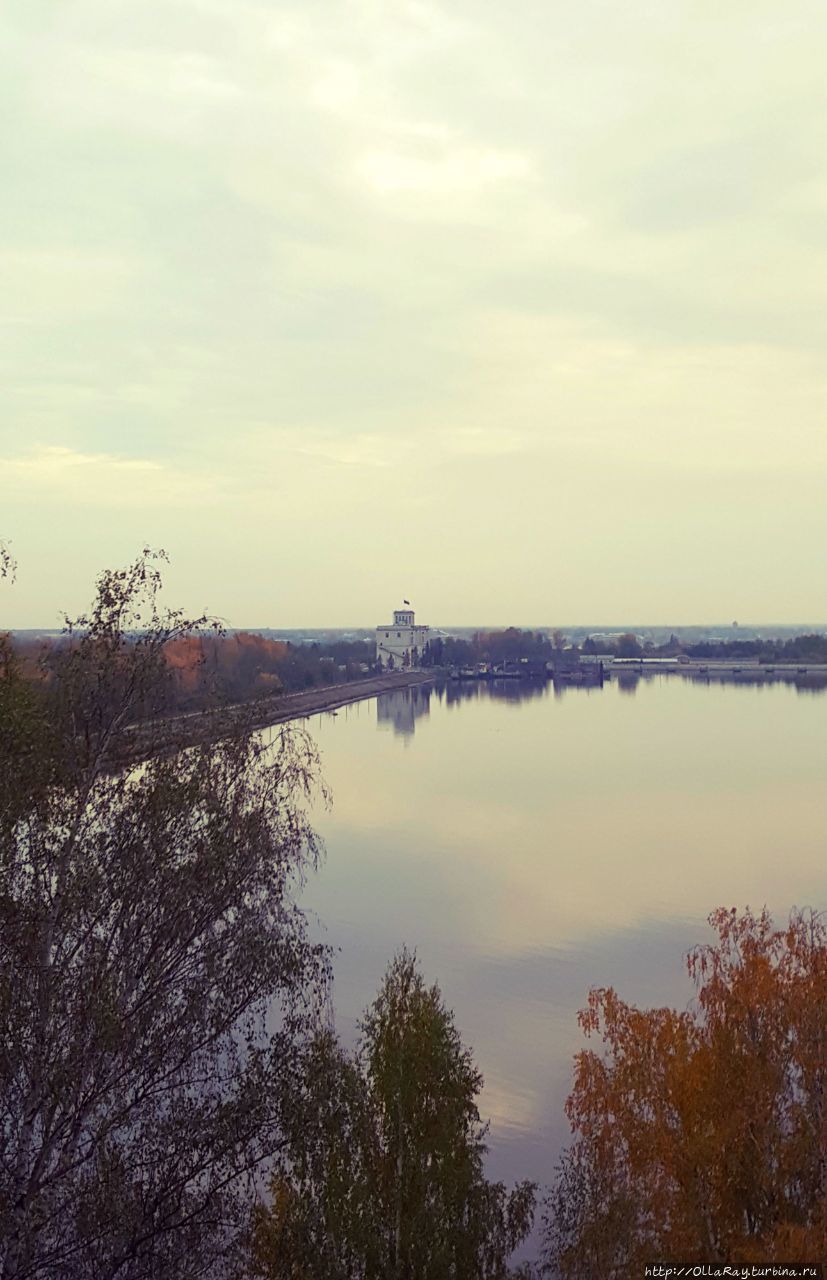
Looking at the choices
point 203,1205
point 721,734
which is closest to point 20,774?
point 203,1205

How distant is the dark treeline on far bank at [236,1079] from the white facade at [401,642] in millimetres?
55977

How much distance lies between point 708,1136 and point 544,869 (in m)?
7.80

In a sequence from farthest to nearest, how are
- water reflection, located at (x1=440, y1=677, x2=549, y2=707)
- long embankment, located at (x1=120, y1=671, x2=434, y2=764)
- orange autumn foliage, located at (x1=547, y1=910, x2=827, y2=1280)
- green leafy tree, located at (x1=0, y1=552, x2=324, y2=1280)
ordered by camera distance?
water reflection, located at (x1=440, y1=677, x2=549, y2=707) → orange autumn foliage, located at (x1=547, y1=910, x2=827, y2=1280) → long embankment, located at (x1=120, y1=671, x2=434, y2=764) → green leafy tree, located at (x1=0, y1=552, x2=324, y2=1280)

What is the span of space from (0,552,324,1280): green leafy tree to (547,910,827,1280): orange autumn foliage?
1442 millimetres

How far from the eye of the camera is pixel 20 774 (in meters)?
2.92

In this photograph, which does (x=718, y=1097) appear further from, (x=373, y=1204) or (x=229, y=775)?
(x=229, y=775)

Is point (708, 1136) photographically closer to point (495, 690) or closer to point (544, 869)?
point (544, 869)

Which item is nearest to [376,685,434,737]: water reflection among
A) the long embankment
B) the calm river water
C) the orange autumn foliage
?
the calm river water

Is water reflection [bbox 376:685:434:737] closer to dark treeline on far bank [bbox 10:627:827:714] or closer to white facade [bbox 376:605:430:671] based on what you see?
dark treeline on far bank [bbox 10:627:827:714]

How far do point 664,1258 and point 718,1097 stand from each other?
0.58m

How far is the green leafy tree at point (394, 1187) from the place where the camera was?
3.60 m

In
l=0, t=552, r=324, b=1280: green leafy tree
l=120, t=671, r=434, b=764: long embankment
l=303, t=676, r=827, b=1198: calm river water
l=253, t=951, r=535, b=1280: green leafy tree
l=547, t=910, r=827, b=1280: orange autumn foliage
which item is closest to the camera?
l=0, t=552, r=324, b=1280: green leafy tree

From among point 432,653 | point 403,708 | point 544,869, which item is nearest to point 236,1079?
point 544,869

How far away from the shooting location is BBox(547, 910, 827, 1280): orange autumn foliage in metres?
3.82
